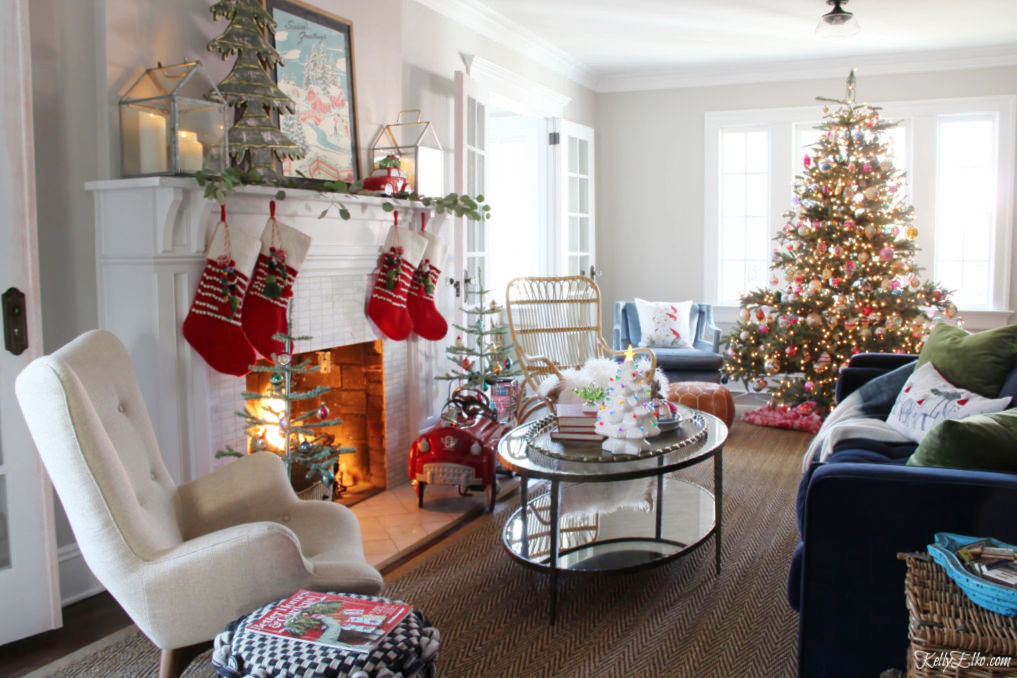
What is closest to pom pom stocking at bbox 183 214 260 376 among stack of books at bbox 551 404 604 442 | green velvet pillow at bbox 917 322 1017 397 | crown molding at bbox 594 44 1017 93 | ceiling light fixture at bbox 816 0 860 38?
stack of books at bbox 551 404 604 442

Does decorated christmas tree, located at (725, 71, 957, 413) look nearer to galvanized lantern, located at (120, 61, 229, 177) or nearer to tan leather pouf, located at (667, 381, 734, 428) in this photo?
tan leather pouf, located at (667, 381, 734, 428)

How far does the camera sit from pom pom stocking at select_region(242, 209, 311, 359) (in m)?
2.92

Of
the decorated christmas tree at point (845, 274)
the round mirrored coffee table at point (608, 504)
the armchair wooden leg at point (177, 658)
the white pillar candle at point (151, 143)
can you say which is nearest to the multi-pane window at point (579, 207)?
the decorated christmas tree at point (845, 274)

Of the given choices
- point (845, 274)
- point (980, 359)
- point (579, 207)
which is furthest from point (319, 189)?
point (579, 207)

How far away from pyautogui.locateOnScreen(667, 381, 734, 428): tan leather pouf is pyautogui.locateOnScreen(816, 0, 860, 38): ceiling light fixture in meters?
2.04

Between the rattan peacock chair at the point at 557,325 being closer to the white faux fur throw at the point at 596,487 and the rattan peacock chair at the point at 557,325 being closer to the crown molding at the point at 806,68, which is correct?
the white faux fur throw at the point at 596,487

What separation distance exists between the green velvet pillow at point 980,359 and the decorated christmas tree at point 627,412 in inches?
43.9

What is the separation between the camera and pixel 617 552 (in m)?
2.81

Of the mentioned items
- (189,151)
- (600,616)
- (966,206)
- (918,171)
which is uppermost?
(918,171)

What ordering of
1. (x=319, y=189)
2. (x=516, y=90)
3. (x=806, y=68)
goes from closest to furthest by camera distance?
(x=319, y=189)
(x=516, y=90)
(x=806, y=68)

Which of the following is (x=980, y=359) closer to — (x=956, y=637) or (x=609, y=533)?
(x=609, y=533)

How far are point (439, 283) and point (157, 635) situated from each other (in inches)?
110

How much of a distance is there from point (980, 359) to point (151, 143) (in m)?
2.89

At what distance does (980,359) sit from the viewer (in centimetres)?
282
